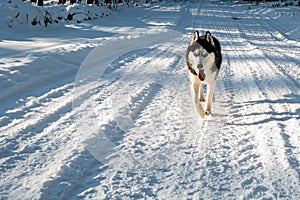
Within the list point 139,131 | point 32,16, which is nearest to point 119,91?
point 139,131

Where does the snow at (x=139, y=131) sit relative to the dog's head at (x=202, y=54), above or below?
below

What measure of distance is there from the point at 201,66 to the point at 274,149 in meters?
1.34

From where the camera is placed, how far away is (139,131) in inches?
149

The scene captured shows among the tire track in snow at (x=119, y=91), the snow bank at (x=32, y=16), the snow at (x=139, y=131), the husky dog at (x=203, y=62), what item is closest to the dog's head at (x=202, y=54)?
the husky dog at (x=203, y=62)

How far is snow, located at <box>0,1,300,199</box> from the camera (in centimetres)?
268

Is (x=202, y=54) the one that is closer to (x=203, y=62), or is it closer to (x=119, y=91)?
(x=203, y=62)

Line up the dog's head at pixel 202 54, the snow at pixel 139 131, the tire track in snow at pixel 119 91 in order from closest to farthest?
1. the snow at pixel 139 131
2. the tire track in snow at pixel 119 91
3. the dog's head at pixel 202 54

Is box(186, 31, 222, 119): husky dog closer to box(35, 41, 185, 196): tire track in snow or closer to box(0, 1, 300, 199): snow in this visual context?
box(0, 1, 300, 199): snow

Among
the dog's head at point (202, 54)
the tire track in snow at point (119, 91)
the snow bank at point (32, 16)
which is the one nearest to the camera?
the tire track in snow at point (119, 91)

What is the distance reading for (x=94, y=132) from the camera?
3.65m

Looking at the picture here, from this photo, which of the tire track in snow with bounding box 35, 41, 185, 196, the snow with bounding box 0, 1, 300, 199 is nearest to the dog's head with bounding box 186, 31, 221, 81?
the snow with bounding box 0, 1, 300, 199

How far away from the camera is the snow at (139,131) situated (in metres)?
2.68

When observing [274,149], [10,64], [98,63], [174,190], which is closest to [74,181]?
[174,190]

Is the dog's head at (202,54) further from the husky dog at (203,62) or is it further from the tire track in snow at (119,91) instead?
the tire track in snow at (119,91)
